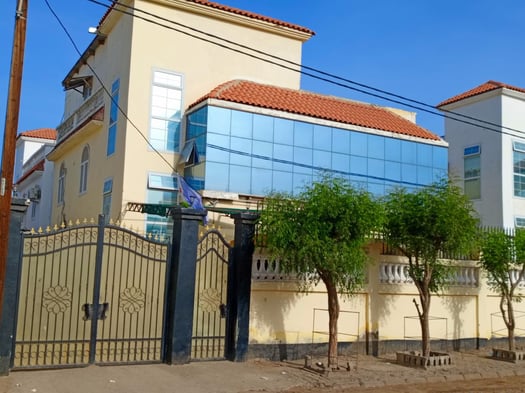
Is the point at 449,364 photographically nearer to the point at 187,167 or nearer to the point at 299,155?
the point at 299,155

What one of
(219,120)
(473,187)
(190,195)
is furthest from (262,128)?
(473,187)

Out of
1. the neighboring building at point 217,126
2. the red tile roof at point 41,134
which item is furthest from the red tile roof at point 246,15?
the red tile roof at point 41,134

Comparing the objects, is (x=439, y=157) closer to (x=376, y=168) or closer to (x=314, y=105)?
(x=376, y=168)

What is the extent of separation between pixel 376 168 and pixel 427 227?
26.5 feet

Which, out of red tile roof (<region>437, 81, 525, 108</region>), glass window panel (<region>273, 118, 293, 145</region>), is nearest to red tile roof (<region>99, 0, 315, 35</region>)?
glass window panel (<region>273, 118, 293, 145</region>)

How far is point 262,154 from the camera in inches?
664

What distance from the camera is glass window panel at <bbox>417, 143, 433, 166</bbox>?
1941cm

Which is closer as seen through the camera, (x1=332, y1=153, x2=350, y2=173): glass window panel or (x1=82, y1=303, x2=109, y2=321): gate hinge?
(x1=82, y1=303, x2=109, y2=321): gate hinge

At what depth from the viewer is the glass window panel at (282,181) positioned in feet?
55.8

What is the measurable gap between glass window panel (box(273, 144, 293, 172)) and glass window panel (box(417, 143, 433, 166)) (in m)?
4.86

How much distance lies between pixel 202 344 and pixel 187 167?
8.17 meters

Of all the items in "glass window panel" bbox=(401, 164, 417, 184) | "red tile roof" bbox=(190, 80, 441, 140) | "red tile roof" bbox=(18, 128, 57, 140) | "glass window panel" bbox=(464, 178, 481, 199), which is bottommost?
"glass window panel" bbox=(401, 164, 417, 184)

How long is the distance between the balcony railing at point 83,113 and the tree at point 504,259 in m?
13.5

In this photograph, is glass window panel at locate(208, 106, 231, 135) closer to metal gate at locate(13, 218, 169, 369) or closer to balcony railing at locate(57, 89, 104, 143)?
balcony railing at locate(57, 89, 104, 143)
